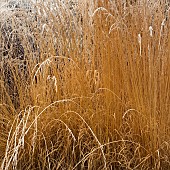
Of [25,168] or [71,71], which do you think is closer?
[25,168]

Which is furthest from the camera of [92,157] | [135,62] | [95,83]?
[95,83]

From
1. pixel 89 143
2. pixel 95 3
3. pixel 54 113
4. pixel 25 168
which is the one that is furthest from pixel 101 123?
pixel 95 3

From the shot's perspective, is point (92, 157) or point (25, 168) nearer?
point (92, 157)

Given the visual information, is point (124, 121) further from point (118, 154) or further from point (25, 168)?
point (25, 168)

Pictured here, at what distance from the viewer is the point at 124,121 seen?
1.86m

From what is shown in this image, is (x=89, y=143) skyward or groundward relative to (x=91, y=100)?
groundward

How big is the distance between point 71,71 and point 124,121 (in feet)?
1.29

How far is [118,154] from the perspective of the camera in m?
1.73

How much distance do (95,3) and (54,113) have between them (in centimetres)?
62

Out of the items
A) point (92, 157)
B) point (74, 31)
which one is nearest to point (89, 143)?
point (92, 157)

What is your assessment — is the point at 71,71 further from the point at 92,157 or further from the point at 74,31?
the point at 92,157

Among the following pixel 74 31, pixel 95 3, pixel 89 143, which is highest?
pixel 95 3

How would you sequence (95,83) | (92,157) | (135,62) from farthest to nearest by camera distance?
(95,83)
(135,62)
(92,157)

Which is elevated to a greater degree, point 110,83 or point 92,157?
point 110,83
